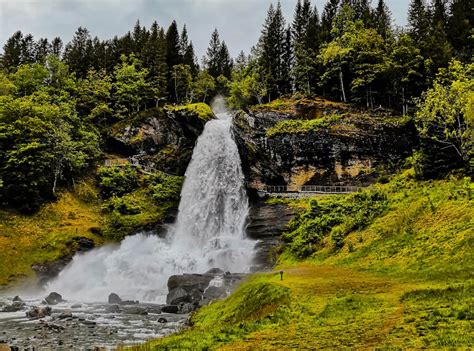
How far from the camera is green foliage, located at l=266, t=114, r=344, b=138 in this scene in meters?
42.5

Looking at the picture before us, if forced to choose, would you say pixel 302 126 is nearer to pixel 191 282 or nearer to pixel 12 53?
pixel 191 282

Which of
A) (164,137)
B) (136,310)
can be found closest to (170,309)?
(136,310)

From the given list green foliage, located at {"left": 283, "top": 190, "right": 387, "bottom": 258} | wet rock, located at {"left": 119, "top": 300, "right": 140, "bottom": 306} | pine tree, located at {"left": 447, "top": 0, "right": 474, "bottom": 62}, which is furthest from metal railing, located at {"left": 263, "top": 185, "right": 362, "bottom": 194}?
pine tree, located at {"left": 447, "top": 0, "right": 474, "bottom": 62}

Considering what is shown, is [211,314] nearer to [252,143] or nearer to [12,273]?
[12,273]

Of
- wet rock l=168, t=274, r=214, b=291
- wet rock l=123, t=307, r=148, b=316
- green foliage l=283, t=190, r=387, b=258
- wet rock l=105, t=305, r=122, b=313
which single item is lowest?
wet rock l=123, t=307, r=148, b=316

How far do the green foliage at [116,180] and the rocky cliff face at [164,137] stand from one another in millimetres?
3110

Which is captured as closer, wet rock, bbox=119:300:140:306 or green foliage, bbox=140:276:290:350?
green foliage, bbox=140:276:290:350

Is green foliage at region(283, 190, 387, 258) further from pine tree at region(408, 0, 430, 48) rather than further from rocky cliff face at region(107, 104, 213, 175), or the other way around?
pine tree at region(408, 0, 430, 48)

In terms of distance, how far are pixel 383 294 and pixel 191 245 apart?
1050 inches

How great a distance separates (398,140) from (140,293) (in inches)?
1248

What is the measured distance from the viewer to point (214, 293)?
23391 millimetres

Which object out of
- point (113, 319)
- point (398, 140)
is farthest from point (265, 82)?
point (113, 319)

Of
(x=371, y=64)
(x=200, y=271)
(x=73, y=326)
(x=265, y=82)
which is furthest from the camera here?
(x=265, y=82)

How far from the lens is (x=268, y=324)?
10969 mm
